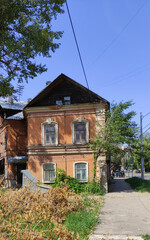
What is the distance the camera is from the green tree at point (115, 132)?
17109 millimetres

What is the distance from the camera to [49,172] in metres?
19.1

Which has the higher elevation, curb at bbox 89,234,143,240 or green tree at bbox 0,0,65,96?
green tree at bbox 0,0,65,96

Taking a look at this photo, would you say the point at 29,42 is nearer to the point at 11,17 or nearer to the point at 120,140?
the point at 11,17

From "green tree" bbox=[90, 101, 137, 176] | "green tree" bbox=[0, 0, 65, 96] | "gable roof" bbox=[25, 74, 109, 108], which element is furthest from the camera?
"gable roof" bbox=[25, 74, 109, 108]

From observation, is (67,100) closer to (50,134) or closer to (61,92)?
(61,92)

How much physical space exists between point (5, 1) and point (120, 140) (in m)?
11.3

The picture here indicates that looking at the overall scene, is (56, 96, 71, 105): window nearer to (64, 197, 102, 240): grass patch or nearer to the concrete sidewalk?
the concrete sidewalk

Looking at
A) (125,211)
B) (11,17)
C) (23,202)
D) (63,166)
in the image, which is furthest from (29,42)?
(63,166)

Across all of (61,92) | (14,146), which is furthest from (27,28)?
(14,146)

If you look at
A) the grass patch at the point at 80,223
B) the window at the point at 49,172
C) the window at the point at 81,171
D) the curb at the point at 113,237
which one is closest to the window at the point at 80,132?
the window at the point at 81,171

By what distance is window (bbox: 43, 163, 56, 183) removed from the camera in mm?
18969

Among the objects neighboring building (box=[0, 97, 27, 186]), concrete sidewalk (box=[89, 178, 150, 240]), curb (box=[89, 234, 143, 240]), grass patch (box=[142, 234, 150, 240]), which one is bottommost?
concrete sidewalk (box=[89, 178, 150, 240])

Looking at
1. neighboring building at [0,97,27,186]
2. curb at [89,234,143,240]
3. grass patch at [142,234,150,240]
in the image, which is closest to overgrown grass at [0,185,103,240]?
curb at [89,234,143,240]

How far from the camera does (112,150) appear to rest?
17406 mm
